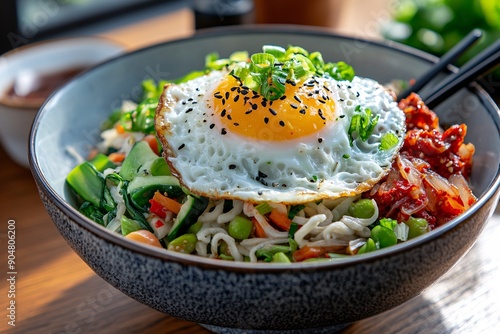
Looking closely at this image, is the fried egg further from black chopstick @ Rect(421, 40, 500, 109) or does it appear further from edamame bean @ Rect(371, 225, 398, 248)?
black chopstick @ Rect(421, 40, 500, 109)

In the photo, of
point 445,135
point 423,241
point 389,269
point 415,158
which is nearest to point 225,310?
point 389,269

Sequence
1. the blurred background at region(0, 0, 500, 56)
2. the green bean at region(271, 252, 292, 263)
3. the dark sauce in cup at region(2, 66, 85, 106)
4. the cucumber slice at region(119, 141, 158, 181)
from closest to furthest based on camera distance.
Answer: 1. the green bean at region(271, 252, 292, 263)
2. the cucumber slice at region(119, 141, 158, 181)
3. the dark sauce in cup at region(2, 66, 85, 106)
4. the blurred background at region(0, 0, 500, 56)

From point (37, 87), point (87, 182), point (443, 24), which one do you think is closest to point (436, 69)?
point (443, 24)

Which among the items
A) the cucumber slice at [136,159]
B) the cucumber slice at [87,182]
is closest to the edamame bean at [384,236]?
the cucumber slice at [136,159]

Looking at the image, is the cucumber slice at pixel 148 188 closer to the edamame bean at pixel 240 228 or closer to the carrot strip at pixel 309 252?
the edamame bean at pixel 240 228

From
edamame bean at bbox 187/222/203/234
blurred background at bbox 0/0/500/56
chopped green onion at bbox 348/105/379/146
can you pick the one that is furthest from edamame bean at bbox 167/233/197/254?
blurred background at bbox 0/0/500/56

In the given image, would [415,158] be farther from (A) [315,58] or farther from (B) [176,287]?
(B) [176,287]

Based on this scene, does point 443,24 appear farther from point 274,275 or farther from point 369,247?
point 274,275
